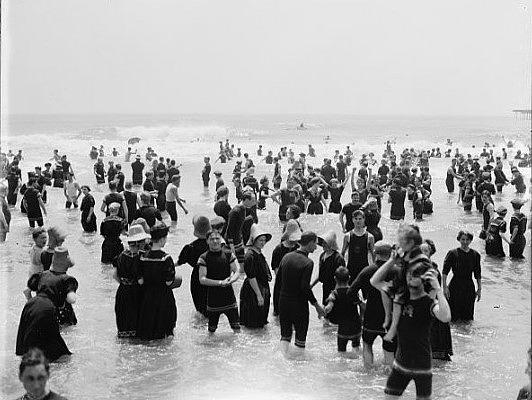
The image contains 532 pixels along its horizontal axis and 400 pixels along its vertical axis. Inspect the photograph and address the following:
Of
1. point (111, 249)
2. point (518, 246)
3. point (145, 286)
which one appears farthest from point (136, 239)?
point (518, 246)

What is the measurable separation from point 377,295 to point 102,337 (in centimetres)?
364

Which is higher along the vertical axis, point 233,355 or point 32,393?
point 32,393

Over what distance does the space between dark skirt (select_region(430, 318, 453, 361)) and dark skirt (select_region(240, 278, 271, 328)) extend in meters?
2.25

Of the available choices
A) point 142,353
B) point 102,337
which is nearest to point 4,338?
point 102,337

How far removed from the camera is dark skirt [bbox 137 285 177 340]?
322 inches

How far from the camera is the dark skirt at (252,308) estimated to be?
28.9 feet

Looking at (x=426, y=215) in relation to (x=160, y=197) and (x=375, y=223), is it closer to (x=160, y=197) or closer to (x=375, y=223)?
(x=160, y=197)

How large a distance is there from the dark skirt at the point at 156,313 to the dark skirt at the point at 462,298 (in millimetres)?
3841

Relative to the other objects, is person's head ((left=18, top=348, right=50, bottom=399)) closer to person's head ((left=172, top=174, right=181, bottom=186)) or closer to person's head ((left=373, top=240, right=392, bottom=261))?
person's head ((left=373, top=240, right=392, bottom=261))

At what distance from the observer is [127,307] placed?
27.2ft

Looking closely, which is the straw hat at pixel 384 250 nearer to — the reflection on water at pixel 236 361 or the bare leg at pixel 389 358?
the bare leg at pixel 389 358

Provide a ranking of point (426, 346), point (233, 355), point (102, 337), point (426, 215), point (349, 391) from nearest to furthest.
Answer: point (426, 346), point (349, 391), point (233, 355), point (102, 337), point (426, 215)

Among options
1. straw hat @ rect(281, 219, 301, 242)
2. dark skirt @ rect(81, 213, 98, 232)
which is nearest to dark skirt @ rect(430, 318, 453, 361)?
straw hat @ rect(281, 219, 301, 242)

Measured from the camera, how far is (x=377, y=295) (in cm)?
717
